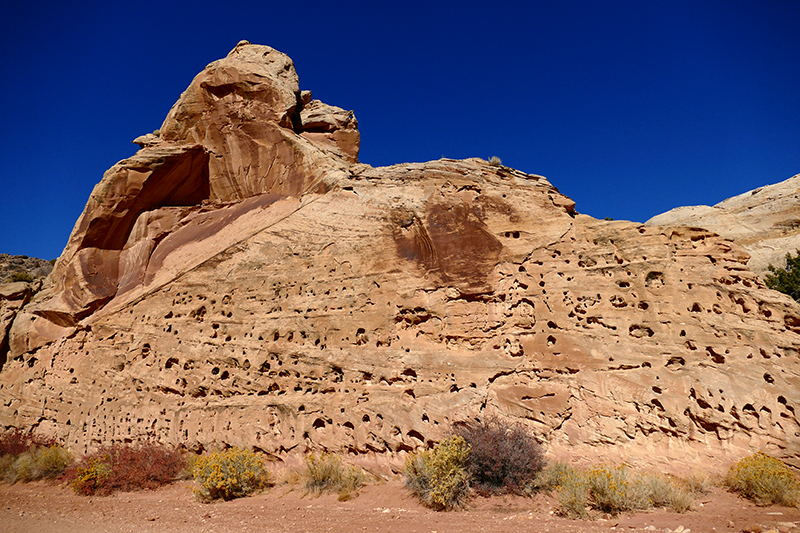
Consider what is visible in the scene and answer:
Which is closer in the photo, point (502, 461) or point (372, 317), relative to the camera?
point (502, 461)

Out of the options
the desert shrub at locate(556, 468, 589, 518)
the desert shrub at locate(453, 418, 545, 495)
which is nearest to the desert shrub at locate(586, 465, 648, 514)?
the desert shrub at locate(556, 468, 589, 518)

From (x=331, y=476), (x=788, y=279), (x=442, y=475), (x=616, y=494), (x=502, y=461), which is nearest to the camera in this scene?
(x=616, y=494)

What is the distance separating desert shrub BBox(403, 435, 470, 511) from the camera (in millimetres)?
7270

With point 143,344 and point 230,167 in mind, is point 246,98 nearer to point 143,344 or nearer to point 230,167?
point 230,167

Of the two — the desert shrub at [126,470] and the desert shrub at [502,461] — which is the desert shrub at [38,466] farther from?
the desert shrub at [502,461]

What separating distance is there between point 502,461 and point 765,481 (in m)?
3.93

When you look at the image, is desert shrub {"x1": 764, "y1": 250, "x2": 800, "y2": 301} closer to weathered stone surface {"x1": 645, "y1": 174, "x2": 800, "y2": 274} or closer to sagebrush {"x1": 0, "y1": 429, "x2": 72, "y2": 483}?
weathered stone surface {"x1": 645, "y1": 174, "x2": 800, "y2": 274}

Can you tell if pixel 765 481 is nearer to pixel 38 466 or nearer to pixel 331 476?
pixel 331 476

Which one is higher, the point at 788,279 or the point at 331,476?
the point at 788,279

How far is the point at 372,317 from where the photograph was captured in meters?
10.2

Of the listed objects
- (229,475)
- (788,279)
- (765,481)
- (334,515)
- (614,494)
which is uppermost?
(788,279)

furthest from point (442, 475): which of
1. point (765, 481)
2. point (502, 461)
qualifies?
point (765, 481)

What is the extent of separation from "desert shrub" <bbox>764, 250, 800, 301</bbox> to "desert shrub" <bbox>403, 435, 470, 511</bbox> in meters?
14.6

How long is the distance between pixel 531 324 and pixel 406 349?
285cm
